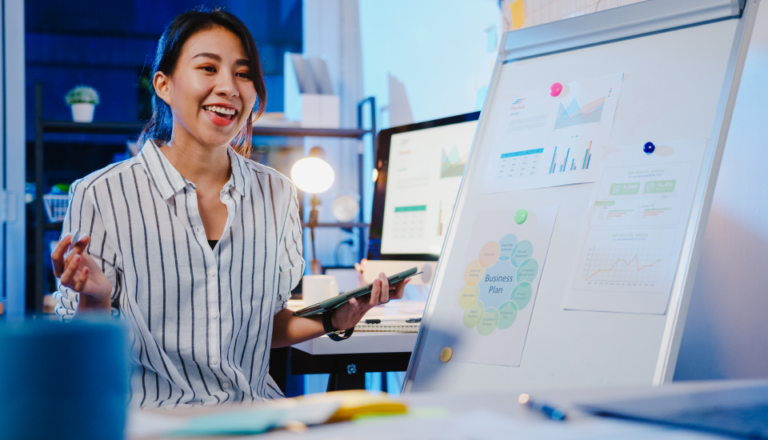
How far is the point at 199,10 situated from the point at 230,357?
72 cm

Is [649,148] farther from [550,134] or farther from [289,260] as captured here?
[289,260]

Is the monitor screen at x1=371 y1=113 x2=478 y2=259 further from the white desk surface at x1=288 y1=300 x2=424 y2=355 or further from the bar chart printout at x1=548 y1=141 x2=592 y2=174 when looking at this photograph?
the bar chart printout at x1=548 y1=141 x2=592 y2=174

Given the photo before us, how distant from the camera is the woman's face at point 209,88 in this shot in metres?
1.23

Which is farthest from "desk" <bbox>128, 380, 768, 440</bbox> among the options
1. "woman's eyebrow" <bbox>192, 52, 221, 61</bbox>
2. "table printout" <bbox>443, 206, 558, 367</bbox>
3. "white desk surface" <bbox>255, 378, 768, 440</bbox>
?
"woman's eyebrow" <bbox>192, 52, 221, 61</bbox>

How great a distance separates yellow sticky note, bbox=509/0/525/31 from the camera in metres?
1.65

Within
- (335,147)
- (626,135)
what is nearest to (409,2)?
(335,147)

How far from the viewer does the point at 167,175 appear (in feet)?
3.91

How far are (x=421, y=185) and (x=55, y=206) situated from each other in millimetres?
2037

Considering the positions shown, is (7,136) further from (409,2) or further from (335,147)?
(409,2)

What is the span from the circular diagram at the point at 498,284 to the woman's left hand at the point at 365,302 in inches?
6.3

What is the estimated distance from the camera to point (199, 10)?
1296mm

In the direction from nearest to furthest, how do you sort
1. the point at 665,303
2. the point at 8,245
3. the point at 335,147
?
1. the point at 665,303
2. the point at 8,245
3. the point at 335,147

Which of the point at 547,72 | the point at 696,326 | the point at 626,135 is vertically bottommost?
the point at 696,326

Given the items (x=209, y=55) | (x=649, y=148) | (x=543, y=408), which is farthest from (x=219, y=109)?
(x=543, y=408)
